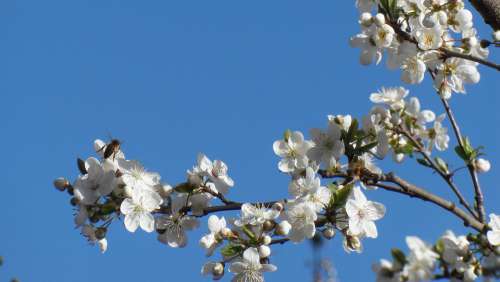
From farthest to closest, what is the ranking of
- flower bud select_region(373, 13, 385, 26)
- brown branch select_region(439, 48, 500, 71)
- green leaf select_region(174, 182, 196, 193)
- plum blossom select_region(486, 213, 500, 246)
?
flower bud select_region(373, 13, 385, 26), green leaf select_region(174, 182, 196, 193), brown branch select_region(439, 48, 500, 71), plum blossom select_region(486, 213, 500, 246)

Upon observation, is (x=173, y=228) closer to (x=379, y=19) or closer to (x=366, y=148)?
(x=366, y=148)

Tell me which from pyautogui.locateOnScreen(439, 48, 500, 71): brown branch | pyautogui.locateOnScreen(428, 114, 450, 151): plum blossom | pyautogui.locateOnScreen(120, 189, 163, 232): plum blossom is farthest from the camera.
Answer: pyautogui.locateOnScreen(428, 114, 450, 151): plum blossom

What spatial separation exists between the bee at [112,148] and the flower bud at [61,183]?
0.19m

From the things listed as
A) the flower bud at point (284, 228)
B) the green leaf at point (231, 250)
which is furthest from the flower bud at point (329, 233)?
the green leaf at point (231, 250)

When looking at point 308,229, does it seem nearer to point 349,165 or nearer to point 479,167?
point 349,165

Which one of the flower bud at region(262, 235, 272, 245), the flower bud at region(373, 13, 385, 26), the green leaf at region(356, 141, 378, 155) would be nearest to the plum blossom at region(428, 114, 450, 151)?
the green leaf at region(356, 141, 378, 155)

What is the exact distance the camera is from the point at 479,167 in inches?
132

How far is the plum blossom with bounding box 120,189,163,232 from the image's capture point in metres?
3.15

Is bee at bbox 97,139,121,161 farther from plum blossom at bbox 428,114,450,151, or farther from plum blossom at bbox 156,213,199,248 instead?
plum blossom at bbox 428,114,450,151

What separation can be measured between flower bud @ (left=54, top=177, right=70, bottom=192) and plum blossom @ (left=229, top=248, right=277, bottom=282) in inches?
28.5

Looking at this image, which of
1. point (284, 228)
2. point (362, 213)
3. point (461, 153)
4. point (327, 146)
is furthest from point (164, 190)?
point (461, 153)

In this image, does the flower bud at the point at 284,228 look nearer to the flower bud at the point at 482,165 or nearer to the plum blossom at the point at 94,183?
the plum blossom at the point at 94,183

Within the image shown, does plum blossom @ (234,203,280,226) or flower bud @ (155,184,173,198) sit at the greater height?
flower bud @ (155,184,173,198)

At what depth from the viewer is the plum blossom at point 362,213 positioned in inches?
120
